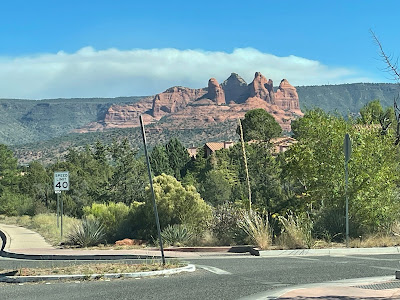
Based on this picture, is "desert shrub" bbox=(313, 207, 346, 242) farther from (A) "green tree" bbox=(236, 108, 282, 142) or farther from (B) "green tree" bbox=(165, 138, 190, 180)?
(B) "green tree" bbox=(165, 138, 190, 180)

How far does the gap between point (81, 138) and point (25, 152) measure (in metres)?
16.3

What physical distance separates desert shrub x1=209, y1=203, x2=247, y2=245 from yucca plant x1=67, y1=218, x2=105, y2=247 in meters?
4.44

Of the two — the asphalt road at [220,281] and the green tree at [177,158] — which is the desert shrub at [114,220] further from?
the green tree at [177,158]

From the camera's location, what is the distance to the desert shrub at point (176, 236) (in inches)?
811

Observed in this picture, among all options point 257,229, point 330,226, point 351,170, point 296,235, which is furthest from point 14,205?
point 296,235

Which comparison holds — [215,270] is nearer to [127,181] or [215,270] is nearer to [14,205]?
[127,181]

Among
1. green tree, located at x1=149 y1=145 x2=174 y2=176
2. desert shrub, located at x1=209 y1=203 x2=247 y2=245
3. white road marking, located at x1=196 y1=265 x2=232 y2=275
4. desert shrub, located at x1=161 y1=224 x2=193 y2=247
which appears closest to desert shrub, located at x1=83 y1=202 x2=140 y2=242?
desert shrub, located at x1=161 y1=224 x2=193 y2=247

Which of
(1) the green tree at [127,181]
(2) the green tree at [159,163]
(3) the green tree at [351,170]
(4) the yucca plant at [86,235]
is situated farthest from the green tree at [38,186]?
(3) the green tree at [351,170]

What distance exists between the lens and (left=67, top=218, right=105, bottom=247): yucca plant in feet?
71.7

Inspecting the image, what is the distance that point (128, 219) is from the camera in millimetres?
24219

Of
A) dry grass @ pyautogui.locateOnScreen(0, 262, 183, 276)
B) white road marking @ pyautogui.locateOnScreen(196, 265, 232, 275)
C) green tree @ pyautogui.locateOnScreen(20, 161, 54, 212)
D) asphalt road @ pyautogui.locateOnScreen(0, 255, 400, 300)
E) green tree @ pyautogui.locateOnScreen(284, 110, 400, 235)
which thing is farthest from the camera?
green tree @ pyautogui.locateOnScreen(20, 161, 54, 212)

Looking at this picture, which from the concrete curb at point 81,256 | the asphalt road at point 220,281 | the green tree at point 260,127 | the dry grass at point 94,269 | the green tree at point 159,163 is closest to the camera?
the asphalt road at point 220,281

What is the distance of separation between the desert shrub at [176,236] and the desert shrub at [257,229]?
2.31m

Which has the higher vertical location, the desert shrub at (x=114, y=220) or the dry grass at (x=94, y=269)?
the desert shrub at (x=114, y=220)
